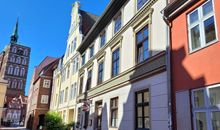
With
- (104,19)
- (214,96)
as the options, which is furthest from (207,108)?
(104,19)

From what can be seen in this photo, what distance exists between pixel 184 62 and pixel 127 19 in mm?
6787

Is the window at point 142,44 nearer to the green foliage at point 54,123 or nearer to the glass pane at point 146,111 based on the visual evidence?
the glass pane at point 146,111

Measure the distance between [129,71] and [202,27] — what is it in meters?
5.49

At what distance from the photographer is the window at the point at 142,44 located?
11.4m

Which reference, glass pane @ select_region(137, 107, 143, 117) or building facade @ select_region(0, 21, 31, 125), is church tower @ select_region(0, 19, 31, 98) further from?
glass pane @ select_region(137, 107, 143, 117)

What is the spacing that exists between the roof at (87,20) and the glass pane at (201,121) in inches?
817

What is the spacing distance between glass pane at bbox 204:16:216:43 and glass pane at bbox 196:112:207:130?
2425 mm

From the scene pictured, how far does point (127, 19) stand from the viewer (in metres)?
14.0

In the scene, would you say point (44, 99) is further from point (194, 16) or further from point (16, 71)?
point (16, 71)

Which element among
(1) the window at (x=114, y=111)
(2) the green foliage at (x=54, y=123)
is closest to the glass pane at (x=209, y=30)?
(1) the window at (x=114, y=111)

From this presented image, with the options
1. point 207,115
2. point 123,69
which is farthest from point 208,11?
point 123,69

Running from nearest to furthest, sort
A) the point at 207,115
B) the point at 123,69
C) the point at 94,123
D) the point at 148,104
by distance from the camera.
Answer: the point at 207,115 < the point at 148,104 < the point at 123,69 < the point at 94,123

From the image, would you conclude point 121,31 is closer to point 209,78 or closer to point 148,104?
point 148,104

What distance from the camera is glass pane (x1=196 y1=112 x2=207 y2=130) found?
6911mm
